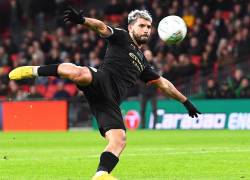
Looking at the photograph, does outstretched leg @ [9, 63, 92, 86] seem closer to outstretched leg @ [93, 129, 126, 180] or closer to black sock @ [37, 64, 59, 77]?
black sock @ [37, 64, 59, 77]

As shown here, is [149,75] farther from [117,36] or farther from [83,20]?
[83,20]

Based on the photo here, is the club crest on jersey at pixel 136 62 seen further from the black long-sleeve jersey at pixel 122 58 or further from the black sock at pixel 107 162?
the black sock at pixel 107 162

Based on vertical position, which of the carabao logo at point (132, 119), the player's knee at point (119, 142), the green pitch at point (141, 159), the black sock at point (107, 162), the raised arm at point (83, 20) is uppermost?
the raised arm at point (83, 20)

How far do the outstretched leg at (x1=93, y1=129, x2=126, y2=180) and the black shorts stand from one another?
0.09 meters

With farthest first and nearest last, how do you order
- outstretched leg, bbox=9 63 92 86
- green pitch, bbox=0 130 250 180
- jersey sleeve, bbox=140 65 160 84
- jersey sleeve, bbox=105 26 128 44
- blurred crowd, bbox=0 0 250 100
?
1. blurred crowd, bbox=0 0 250 100
2. green pitch, bbox=0 130 250 180
3. jersey sleeve, bbox=140 65 160 84
4. jersey sleeve, bbox=105 26 128 44
5. outstretched leg, bbox=9 63 92 86

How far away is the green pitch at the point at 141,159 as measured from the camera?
34.9 feet

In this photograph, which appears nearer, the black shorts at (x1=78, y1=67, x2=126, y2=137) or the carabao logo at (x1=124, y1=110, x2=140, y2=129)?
the black shorts at (x1=78, y1=67, x2=126, y2=137)

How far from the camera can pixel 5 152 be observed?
51.4 feet

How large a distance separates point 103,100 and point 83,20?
1014mm

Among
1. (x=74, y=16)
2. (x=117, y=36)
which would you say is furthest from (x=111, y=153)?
(x=74, y=16)

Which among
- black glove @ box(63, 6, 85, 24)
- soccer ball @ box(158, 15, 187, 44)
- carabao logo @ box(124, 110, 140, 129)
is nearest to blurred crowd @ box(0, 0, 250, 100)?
carabao logo @ box(124, 110, 140, 129)

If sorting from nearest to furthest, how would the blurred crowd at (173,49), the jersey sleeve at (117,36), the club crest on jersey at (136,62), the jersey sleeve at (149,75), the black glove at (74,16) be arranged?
the black glove at (74,16) → the jersey sleeve at (117,36) → the club crest on jersey at (136,62) → the jersey sleeve at (149,75) → the blurred crowd at (173,49)

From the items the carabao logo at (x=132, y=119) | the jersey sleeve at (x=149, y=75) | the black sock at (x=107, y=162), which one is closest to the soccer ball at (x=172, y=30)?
the jersey sleeve at (x=149, y=75)

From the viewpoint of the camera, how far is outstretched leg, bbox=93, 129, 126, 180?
344 inches
